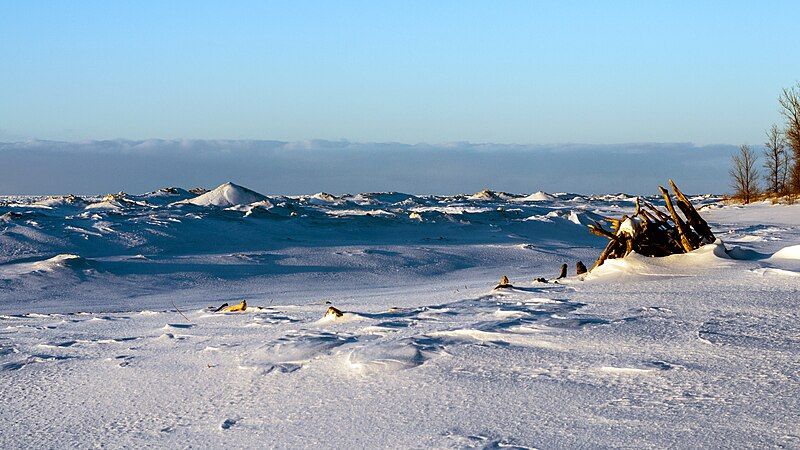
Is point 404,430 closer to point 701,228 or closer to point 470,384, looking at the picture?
point 470,384

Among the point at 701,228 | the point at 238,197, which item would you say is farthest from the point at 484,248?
the point at 238,197

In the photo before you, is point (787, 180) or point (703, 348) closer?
point (703, 348)

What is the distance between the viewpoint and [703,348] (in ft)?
11.1

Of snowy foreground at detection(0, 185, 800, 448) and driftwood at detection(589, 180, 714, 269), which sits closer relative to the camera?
snowy foreground at detection(0, 185, 800, 448)

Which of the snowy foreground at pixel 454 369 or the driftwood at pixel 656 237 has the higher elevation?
the driftwood at pixel 656 237

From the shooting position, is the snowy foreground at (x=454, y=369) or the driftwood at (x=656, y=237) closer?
the snowy foreground at (x=454, y=369)

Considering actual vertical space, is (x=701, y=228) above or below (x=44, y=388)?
above

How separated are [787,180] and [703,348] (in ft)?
93.2

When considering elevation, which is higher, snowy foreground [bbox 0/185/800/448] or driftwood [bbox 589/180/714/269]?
driftwood [bbox 589/180/714/269]

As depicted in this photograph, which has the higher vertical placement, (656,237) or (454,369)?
(656,237)

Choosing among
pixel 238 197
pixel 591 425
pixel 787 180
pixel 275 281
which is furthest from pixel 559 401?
pixel 787 180

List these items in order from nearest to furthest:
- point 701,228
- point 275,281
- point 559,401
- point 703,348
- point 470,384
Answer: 1. point 559,401
2. point 470,384
3. point 703,348
4. point 701,228
5. point 275,281

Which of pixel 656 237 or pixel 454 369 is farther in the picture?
pixel 656 237

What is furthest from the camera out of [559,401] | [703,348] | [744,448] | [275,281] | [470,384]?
[275,281]
